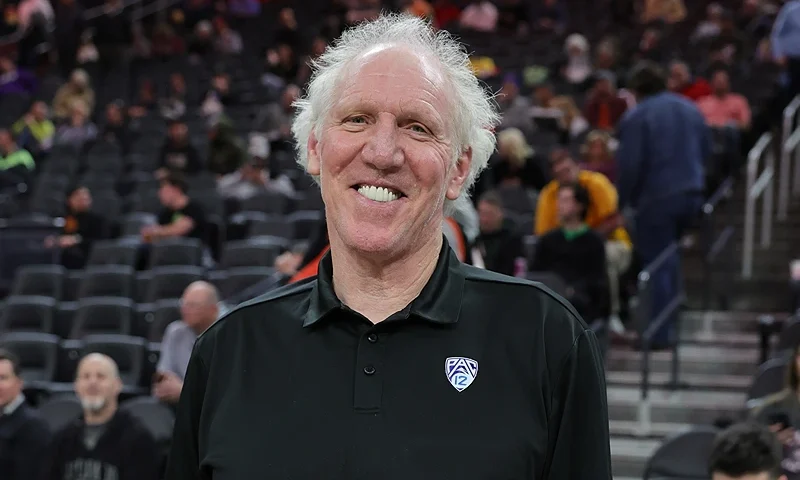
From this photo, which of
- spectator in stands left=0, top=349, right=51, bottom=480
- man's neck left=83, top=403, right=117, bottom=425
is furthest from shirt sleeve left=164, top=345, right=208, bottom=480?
spectator in stands left=0, top=349, right=51, bottom=480

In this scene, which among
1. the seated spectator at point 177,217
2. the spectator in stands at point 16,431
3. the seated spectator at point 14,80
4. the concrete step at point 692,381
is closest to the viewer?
the spectator in stands at point 16,431

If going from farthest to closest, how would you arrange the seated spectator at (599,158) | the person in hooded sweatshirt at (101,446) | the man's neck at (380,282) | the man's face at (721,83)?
the man's face at (721,83) < the seated spectator at (599,158) < the person in hooded sweatshirt at (101,446) < the man's neck at (380,282)

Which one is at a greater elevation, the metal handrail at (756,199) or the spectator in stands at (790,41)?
the spectator in stands at (790,41)

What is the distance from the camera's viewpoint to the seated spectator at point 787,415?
5.89 m

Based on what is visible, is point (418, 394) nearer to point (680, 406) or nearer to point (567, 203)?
point (680, 406)

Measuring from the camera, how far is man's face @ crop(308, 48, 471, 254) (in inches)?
76.6

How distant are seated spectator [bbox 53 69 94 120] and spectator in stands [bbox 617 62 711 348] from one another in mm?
7784

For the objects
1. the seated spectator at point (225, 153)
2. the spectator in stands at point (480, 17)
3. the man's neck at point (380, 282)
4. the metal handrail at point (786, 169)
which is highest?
the spectator in stands at point (480, 17)

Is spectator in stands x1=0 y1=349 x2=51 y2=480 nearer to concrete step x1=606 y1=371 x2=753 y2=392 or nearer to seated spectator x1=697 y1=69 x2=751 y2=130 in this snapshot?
concrete step x1=606 y1=371 x2=753 y2=392

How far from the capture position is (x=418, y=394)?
1901mm

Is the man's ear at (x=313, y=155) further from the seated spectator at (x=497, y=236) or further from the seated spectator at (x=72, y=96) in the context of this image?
the seated spectator at (x=72, y=96)

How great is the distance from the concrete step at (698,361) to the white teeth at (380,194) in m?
6.41

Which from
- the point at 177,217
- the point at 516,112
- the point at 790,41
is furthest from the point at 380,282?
the point at 516,112

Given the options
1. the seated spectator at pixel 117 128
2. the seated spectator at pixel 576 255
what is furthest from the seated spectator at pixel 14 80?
the seated spectator at pixel 576 255
